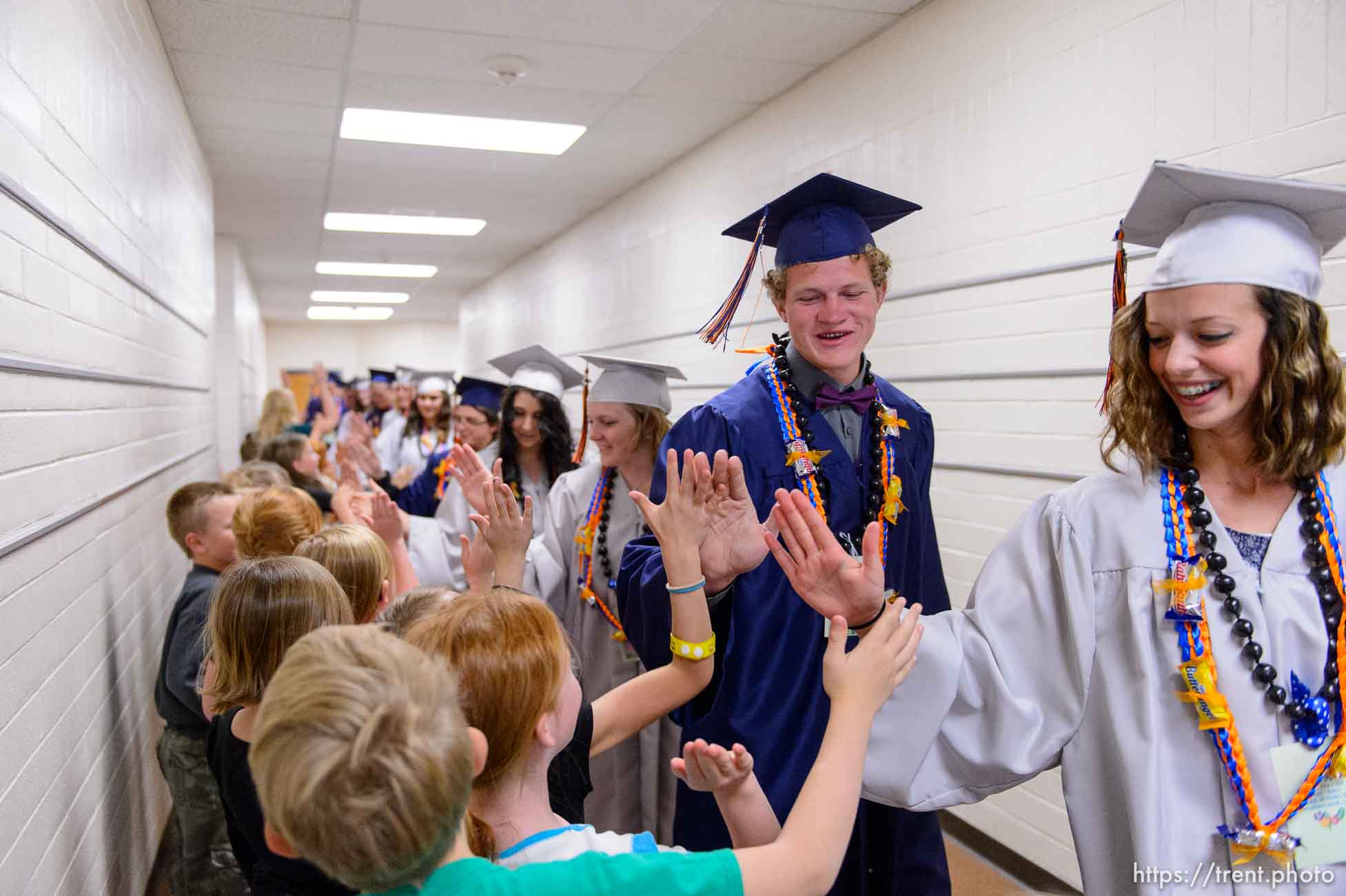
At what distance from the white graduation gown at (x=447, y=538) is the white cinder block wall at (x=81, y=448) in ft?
3.23

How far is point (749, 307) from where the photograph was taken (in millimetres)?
5574

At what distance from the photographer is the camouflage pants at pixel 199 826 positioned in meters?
2.63

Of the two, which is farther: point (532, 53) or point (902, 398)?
point (532, 53)

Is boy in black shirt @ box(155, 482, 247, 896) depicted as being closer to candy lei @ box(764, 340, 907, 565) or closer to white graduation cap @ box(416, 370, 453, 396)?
candy lei @ box(764, 340, 907, 565)

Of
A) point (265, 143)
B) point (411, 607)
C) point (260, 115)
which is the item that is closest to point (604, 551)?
point (411, 607)

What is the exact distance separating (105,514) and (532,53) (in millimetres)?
2813

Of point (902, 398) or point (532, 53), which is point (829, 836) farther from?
point (532, 53)

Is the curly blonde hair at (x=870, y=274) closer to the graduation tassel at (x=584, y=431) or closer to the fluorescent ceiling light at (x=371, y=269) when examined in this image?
the graduation tassel at (x=584, y=431)

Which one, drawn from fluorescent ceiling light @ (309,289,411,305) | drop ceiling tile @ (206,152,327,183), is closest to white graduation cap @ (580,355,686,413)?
drop ceiling tile @ (206,152,327,183)

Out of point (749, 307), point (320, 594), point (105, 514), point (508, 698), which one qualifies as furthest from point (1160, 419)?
point (749, 307)

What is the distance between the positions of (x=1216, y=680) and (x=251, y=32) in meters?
4.35

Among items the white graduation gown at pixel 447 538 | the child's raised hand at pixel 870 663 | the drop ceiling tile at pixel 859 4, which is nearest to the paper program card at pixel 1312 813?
the child's raised hand at pixel 870 663

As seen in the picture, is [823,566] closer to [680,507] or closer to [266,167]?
[680,507]

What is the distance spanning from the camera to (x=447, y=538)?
165 inches
